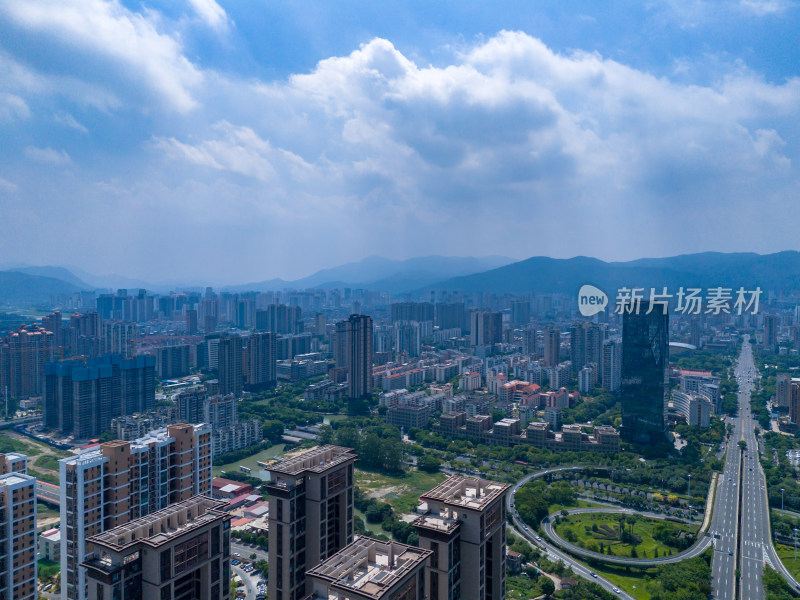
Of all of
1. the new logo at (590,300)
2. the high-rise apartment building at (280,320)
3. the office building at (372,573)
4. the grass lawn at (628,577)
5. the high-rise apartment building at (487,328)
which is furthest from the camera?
the high-rise apartment building at (280,320)

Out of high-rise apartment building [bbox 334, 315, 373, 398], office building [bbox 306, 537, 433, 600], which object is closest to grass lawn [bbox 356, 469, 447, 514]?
high-rise apartment building [bbox 334, 315, 373, 398]

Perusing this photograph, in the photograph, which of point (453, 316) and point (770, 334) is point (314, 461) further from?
point (453, 316)

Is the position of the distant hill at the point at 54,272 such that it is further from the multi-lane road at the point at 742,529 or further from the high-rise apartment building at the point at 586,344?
the multi-lane road at the point at 742,529

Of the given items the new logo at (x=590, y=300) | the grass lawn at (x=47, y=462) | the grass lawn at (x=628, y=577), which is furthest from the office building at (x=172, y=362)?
the grass lawn at (x=628, y=577)

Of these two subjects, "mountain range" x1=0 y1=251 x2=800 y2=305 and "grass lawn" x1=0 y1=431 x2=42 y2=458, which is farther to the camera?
"mountain range" x1=0 y1=251 x2=800 y2=305

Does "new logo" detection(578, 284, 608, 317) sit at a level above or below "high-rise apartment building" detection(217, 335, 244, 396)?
above

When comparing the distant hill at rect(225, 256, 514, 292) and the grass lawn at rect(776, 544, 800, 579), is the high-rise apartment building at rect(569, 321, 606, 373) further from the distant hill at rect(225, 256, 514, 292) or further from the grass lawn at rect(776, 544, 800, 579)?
the distant hill at rect(225, 256, 514, 292)
